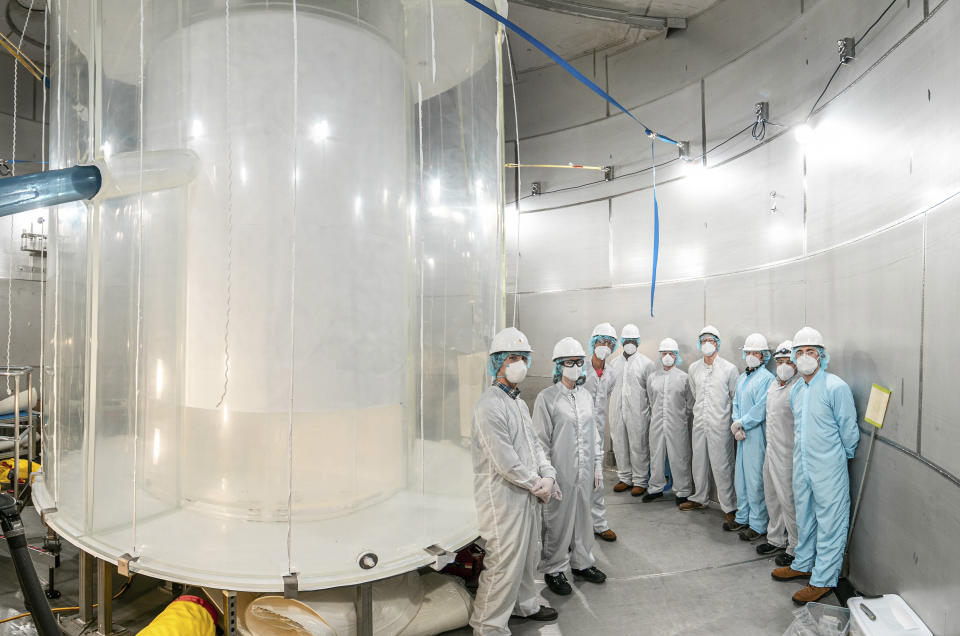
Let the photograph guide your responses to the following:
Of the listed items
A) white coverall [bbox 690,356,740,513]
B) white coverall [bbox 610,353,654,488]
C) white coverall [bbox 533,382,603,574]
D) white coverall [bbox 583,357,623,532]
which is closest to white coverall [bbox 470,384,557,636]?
white coverall [bbox 533,382,603,574]

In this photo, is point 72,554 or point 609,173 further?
point 609,173

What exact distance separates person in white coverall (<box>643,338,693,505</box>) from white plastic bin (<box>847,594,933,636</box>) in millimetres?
2110

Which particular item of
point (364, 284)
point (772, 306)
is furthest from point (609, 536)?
point (364, 284)

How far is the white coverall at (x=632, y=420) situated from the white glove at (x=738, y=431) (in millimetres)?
1181

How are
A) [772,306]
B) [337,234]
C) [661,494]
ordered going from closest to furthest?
[337,234]
[772,306]
[661,494]

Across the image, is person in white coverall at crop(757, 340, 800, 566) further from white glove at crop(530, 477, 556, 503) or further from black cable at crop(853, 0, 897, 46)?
black cable at crop(853, 0, 897, 46)

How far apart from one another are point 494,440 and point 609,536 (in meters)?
1.88

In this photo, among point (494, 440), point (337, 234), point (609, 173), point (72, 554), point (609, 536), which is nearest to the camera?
point (494, 440)

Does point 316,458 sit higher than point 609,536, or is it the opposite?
point 316,458

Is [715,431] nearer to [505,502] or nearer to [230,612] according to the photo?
[505,502]

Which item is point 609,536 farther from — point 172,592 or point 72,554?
point 72,554

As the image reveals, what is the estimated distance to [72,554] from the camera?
11.9 ft

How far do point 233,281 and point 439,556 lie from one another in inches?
67.7

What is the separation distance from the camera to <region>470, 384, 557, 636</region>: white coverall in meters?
2.62
